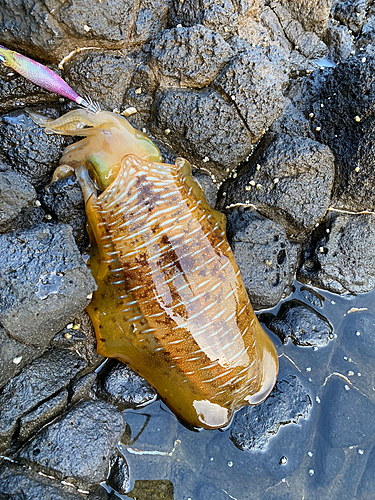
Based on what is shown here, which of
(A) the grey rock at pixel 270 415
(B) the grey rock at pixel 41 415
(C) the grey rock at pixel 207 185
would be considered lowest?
(A) the grey rock at pixel 270 415

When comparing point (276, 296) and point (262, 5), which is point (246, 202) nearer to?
point (276, 296)

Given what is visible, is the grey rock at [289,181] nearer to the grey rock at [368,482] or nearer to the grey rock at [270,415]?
the grey rock at [270,415]

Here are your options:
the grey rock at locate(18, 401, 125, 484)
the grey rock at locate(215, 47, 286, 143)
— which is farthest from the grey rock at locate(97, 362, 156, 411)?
the grey rock at locate(215, 47, 286, 143)

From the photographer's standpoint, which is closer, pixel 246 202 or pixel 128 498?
pixel 128 498

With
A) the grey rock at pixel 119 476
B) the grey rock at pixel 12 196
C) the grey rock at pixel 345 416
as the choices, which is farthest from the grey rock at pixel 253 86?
the grey rock at pixel 119 476

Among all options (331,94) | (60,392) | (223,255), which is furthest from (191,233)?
(331,94)
